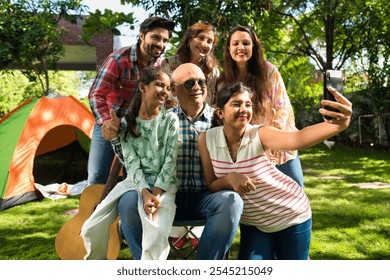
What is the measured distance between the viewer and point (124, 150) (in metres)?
2.10

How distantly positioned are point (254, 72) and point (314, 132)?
847 millimetres

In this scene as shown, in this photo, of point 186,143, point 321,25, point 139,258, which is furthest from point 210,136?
point 321,25

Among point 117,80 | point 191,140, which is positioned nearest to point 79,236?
point 117,80

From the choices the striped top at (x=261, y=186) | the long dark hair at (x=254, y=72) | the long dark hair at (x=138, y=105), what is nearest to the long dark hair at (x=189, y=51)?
the long dark hair at (x=254, y=72)

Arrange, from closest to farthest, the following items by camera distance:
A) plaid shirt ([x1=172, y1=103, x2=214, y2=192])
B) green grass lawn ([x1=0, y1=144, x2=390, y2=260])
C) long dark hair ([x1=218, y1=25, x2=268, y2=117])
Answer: plaid shirt ([x1=172, y1=103, x2=214, y2=192]) < long dark hair ([x1=218, y1=25, x2=268, y2=117]) < green grass lawn ([x1=0, y1=144, x2=390, y2=260])

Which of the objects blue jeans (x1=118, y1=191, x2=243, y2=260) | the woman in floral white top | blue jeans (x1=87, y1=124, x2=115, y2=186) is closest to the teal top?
the woman in floral white top

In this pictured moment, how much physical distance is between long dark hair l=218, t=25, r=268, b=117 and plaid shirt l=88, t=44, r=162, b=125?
397mm

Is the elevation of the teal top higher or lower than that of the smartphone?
lower

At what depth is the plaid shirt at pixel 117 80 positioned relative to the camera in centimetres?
263

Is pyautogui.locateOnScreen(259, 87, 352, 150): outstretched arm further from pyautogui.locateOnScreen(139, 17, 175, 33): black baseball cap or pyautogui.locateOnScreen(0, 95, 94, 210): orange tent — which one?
pyautogui.locateOnScreen(0, 95, 94, 210): orange tent

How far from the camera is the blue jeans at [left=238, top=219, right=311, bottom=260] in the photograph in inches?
77.5

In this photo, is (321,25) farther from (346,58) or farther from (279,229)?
(279,229)

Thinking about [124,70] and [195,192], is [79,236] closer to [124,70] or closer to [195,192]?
[124,70]

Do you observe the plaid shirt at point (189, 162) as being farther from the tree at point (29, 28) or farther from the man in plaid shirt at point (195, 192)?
the tree at point (29, 28)
